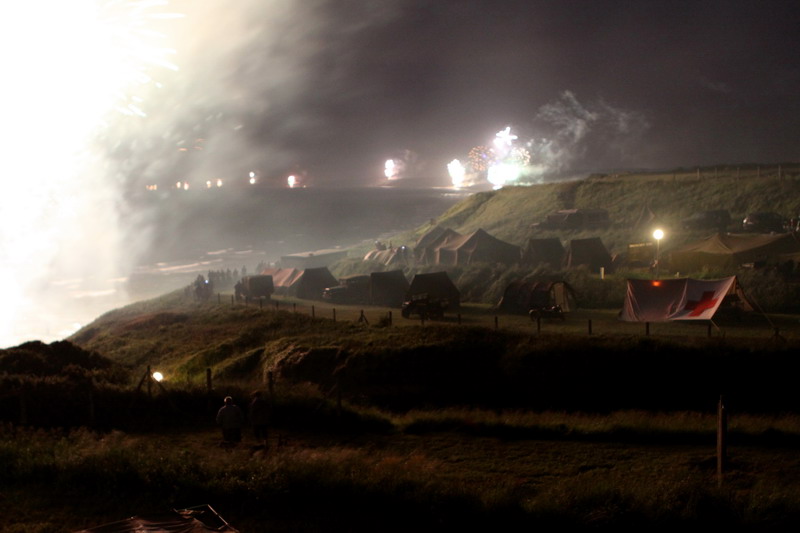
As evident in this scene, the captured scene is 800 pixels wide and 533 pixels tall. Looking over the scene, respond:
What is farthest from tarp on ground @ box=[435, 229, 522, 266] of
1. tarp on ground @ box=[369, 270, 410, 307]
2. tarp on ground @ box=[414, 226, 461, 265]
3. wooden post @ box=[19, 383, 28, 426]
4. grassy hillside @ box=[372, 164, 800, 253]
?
wooden post @ box=[19, 383, 28, 426]

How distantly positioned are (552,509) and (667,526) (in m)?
1.76

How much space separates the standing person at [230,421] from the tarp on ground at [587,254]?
109ft

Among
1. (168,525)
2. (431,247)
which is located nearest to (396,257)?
(431,247)

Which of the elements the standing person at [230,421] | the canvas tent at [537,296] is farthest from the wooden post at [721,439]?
the canvas tent at [537,296]

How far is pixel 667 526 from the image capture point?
10.5 meters

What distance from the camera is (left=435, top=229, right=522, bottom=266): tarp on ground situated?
2055 inches

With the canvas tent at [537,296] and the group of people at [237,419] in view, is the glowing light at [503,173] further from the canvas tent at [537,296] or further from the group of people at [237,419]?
the group of people at [237,419]

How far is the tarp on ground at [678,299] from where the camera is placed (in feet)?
90.5

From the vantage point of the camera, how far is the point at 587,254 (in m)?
45.9

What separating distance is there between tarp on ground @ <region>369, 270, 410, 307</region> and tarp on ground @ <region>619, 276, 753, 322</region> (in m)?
17.3

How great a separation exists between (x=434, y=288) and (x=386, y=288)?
19.9 ft

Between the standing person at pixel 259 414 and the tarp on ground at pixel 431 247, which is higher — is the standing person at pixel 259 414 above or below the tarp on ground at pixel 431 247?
below

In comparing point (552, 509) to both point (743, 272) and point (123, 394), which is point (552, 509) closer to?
point (123, 394)

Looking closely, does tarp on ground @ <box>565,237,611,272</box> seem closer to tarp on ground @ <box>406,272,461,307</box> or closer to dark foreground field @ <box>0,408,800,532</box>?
tarp on ground @ <box>406,272,461,307</box>
